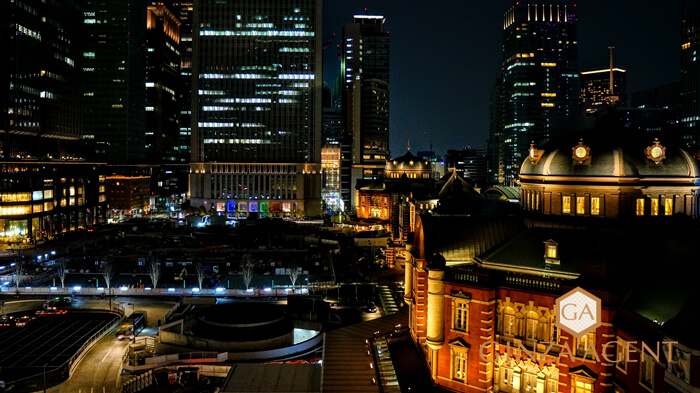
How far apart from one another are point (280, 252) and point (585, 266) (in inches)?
3053

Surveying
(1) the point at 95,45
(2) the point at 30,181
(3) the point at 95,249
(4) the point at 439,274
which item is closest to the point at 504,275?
(4) the point at 439,274

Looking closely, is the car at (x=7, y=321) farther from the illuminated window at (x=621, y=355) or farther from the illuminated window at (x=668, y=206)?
the illuminated window at (x=668, y=206)

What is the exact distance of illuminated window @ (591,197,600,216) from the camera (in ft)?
138

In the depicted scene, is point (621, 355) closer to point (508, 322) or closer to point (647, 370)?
point (647, 370)

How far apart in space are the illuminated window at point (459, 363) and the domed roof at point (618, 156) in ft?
52.1

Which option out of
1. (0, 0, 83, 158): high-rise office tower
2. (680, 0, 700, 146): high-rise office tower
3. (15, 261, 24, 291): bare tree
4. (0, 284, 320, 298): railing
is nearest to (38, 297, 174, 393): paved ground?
(0, 284, 320, 298): railing

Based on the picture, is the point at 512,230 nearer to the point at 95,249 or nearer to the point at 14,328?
the point at 14,328

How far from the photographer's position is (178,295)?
71.1 metres

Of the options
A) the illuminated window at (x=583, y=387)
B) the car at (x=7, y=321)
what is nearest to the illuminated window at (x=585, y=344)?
the illuminated window at (x=583, y=387)

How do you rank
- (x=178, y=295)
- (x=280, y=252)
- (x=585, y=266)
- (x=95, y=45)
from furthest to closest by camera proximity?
(x=95, y=45), (x=280, y=252), (x=178, y=295), (x=585, y=266)

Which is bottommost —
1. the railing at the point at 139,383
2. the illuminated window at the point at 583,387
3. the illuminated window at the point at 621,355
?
the railing at the point at 139,383

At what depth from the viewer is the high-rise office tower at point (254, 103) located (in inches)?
6821

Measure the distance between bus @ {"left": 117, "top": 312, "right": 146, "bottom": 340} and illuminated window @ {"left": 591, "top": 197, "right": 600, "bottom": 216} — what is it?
140ft

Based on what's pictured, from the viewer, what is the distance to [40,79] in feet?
481
